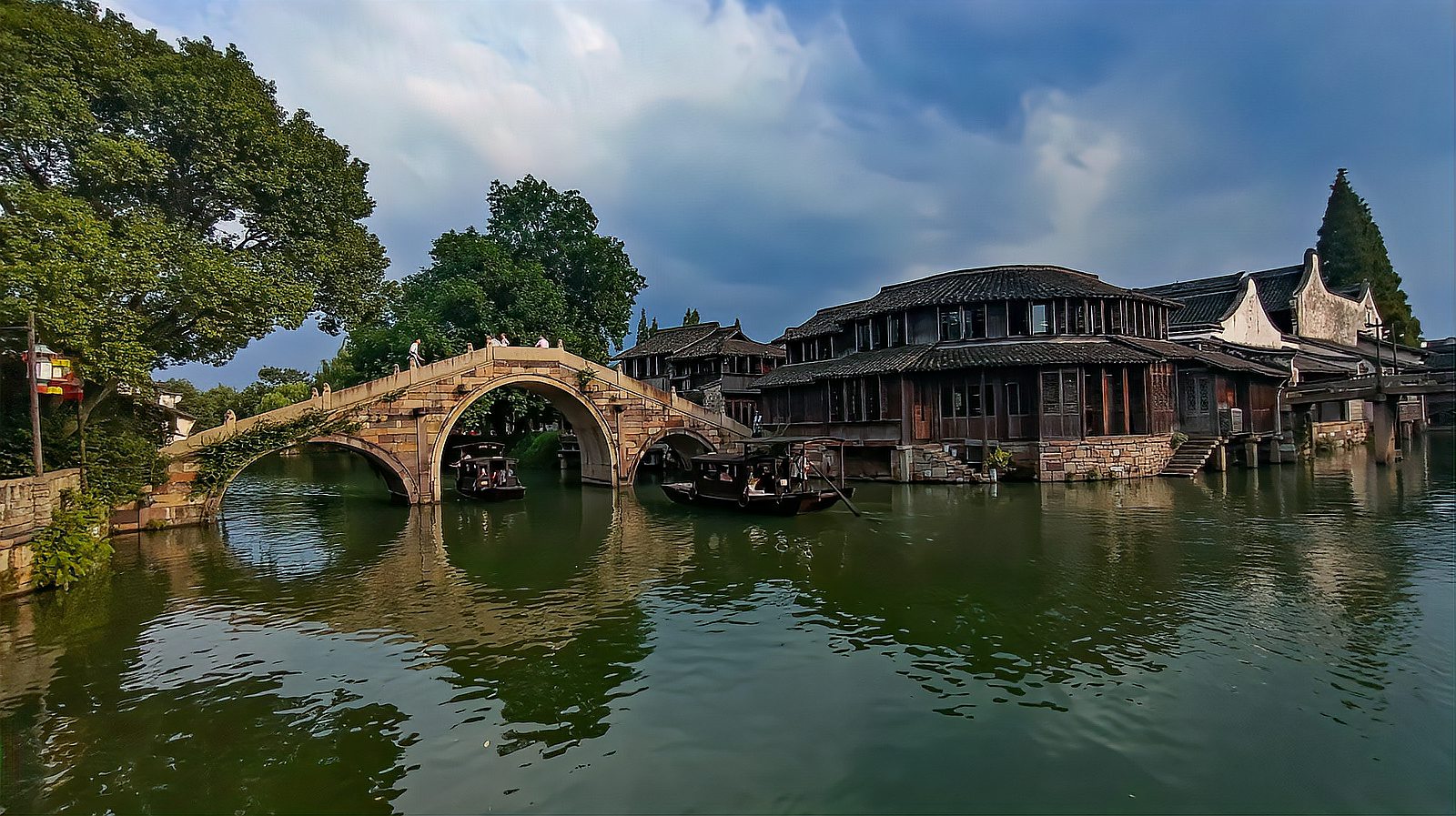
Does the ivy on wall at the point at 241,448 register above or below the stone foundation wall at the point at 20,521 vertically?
above

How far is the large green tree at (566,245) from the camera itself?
45000 mm

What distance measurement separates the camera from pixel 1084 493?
24062mm

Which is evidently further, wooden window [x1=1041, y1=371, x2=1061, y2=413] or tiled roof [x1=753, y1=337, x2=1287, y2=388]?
wooden window [x1=1041, y1=371, x2=1061, y2=413]

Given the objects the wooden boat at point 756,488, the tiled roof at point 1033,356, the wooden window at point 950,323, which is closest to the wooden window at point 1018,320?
the tiled roof at point 1033,356

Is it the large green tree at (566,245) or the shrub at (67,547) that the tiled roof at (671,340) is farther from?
the shrub at (67,547)

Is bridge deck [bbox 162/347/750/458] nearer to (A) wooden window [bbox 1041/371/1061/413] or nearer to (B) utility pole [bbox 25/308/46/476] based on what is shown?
(B) utility pole [bbox 25/308/46/476]

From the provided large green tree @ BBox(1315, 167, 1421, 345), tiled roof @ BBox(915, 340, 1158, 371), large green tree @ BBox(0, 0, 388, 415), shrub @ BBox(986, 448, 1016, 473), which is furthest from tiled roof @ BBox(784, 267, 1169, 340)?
large green tree @ BBox(1315, 167, 1421, 345)

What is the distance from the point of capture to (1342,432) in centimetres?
3997

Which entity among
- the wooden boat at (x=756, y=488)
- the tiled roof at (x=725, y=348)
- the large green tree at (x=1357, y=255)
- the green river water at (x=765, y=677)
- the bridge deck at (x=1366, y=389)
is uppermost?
the large green tree at (x=1357, y=255)

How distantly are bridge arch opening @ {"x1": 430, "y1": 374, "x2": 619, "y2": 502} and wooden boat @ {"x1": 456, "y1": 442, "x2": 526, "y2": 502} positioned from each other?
3.49 ft

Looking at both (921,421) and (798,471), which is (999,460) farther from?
(798,471)

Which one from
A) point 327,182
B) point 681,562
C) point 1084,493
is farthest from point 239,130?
point 1084,493

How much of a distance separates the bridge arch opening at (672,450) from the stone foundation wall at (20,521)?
58.8 feet

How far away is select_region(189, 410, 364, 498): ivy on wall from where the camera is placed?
21.6 meters
